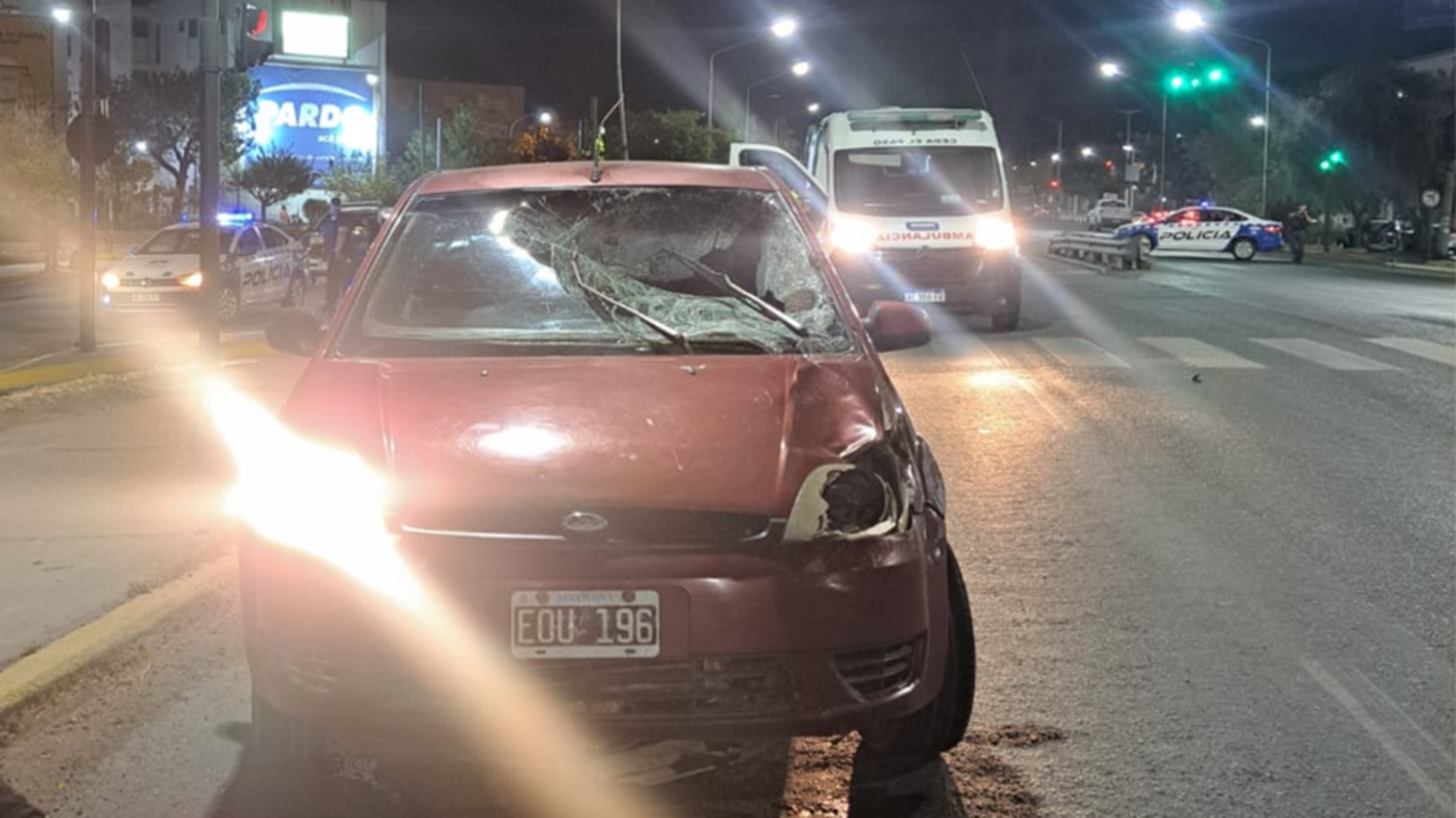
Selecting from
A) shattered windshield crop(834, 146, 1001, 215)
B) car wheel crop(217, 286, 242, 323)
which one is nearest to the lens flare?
shattered windshield crop(834, 146, 1001, 215)

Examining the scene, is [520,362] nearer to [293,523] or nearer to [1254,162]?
[293,523]

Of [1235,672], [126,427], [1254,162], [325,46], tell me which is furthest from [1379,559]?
[325,46]

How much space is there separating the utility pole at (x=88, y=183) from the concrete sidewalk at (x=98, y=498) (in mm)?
2973

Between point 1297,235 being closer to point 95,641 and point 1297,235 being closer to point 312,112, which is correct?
point 95,641

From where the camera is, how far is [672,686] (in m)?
3.67

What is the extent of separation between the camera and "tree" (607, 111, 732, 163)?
2103 inches

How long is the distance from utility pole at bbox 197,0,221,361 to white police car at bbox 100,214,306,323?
18.0 feet

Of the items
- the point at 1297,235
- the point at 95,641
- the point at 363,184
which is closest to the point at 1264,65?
the point at 1297,235

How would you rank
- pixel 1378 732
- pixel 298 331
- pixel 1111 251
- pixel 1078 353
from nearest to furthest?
pixel 1378 732
pixel 298 331
pixel 1078 353
pixel 1111 251

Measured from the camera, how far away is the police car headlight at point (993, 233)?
18688mm

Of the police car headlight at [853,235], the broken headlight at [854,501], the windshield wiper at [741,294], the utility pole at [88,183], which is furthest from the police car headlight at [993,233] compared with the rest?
the broken headlight at [854,501]

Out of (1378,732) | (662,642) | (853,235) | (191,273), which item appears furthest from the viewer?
(191,273)

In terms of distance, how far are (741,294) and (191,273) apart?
55.7 ft

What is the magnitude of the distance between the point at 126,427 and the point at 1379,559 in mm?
7920
